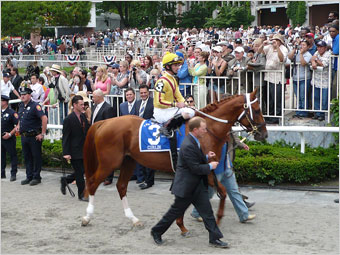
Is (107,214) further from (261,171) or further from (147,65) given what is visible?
(147,65)

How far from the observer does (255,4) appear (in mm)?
52281

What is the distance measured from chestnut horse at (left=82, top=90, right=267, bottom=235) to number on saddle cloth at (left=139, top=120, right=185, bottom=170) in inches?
3.1

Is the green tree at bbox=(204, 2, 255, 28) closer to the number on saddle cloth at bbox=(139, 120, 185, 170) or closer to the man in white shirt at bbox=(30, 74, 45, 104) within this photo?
the man in white shirt at bbox=(30, 74, 45, 104)

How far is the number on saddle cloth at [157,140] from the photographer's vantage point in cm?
798

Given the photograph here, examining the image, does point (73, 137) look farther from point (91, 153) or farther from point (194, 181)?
point (194, 181)

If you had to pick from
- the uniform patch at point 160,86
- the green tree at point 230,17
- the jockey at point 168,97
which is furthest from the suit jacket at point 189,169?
the green tree at point 230,17

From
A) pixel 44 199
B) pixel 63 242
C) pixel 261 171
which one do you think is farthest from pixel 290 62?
pixel 63 242

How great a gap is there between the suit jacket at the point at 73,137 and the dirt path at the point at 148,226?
2.63ft

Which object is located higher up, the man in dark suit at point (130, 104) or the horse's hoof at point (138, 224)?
the man in dark suit at point (130, 104)

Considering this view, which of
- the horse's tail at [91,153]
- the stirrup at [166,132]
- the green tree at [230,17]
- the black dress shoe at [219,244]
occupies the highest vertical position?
the green tree at [230,17]

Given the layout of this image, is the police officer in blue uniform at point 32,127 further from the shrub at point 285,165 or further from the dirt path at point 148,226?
the shrub at point 285,165

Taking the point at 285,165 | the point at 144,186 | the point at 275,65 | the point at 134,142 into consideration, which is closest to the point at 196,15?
the point at 275,65

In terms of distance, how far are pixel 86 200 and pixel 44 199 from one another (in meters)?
0.75

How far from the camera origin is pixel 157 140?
8.02m
